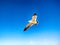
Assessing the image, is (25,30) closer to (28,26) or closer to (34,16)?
(28,26)

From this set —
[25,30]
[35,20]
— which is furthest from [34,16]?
[25,30]

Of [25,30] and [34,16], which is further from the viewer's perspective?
[25,30]

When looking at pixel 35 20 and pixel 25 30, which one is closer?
pixel 35 20

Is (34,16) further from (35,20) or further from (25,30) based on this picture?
(25,30)

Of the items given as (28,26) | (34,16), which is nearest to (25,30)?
(28,26)
